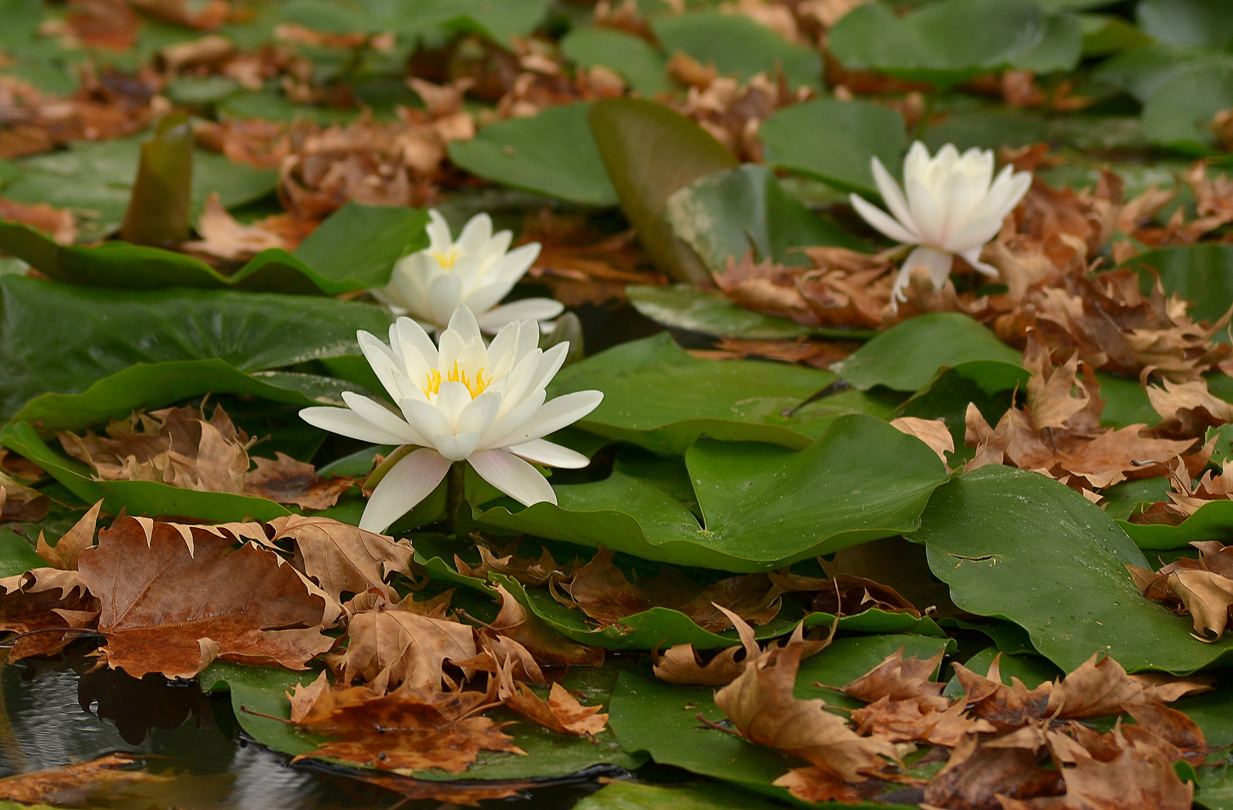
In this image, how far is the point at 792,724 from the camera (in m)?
0.82

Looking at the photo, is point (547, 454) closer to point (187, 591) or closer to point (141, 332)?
point (187, 591)

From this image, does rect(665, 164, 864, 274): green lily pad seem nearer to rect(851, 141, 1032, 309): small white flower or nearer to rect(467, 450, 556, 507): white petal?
rect(851, 141, 1032, 309): small white flower

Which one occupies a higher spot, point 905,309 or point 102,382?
point 102,382

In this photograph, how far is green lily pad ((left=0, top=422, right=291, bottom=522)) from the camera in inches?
42.0

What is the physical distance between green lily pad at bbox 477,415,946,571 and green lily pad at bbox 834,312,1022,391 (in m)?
0.25

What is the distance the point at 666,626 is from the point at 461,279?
693mm

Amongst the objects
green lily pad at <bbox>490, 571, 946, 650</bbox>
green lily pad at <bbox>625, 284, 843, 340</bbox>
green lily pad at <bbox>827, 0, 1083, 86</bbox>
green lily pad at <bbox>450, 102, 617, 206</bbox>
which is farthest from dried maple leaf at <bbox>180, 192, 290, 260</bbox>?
green lily pad at <bbox>827, 0, 1083, 86</bbox>

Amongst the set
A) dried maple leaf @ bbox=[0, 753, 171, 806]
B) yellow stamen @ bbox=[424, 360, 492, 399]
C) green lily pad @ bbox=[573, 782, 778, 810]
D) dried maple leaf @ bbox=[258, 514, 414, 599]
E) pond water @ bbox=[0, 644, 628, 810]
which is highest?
yellow stamen @ bbox=[424, 360, 492, 399]

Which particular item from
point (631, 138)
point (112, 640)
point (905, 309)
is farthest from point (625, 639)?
point (631, 138)

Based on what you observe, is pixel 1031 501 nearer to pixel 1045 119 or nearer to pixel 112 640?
pixel 112 640

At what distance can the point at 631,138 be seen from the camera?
1.98 meters

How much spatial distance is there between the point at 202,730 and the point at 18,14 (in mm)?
3497

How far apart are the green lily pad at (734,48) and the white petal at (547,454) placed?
2104 millimetres

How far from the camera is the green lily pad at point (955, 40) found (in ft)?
7.52
